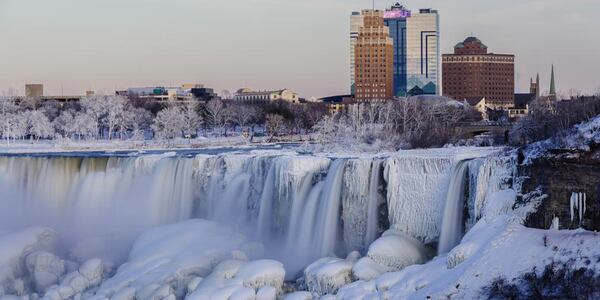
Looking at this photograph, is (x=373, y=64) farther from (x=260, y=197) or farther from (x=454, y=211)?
(x=454, y=211)

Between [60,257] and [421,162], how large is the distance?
53.3ft

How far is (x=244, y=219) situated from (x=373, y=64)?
145m

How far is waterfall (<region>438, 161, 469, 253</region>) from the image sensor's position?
2758 cm

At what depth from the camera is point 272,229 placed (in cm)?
3416

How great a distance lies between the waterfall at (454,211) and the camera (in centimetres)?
2758

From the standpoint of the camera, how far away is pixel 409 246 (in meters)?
27.7

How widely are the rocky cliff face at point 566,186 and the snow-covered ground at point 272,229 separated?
491mm

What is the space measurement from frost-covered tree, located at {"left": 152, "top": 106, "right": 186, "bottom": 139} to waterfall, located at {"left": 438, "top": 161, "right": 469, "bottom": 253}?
5269 cm

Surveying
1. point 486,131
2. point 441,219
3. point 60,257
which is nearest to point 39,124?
point 486,131

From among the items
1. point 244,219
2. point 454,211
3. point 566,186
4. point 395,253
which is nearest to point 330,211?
point 395,253

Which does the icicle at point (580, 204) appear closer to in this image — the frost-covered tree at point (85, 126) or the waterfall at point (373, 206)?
the waterfall at point (373, 206)

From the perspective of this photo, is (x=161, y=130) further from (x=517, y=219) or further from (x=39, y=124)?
(x=517, y=219)

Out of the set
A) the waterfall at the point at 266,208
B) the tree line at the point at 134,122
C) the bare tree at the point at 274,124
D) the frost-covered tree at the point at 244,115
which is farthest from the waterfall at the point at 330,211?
the frost-covered tree at the point at 244,115

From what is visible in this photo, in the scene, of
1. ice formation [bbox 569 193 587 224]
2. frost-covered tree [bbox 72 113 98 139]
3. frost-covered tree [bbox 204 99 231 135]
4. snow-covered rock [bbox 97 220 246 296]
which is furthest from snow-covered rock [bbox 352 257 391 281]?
frost-covered tree [bbox 204 99 231 135]
